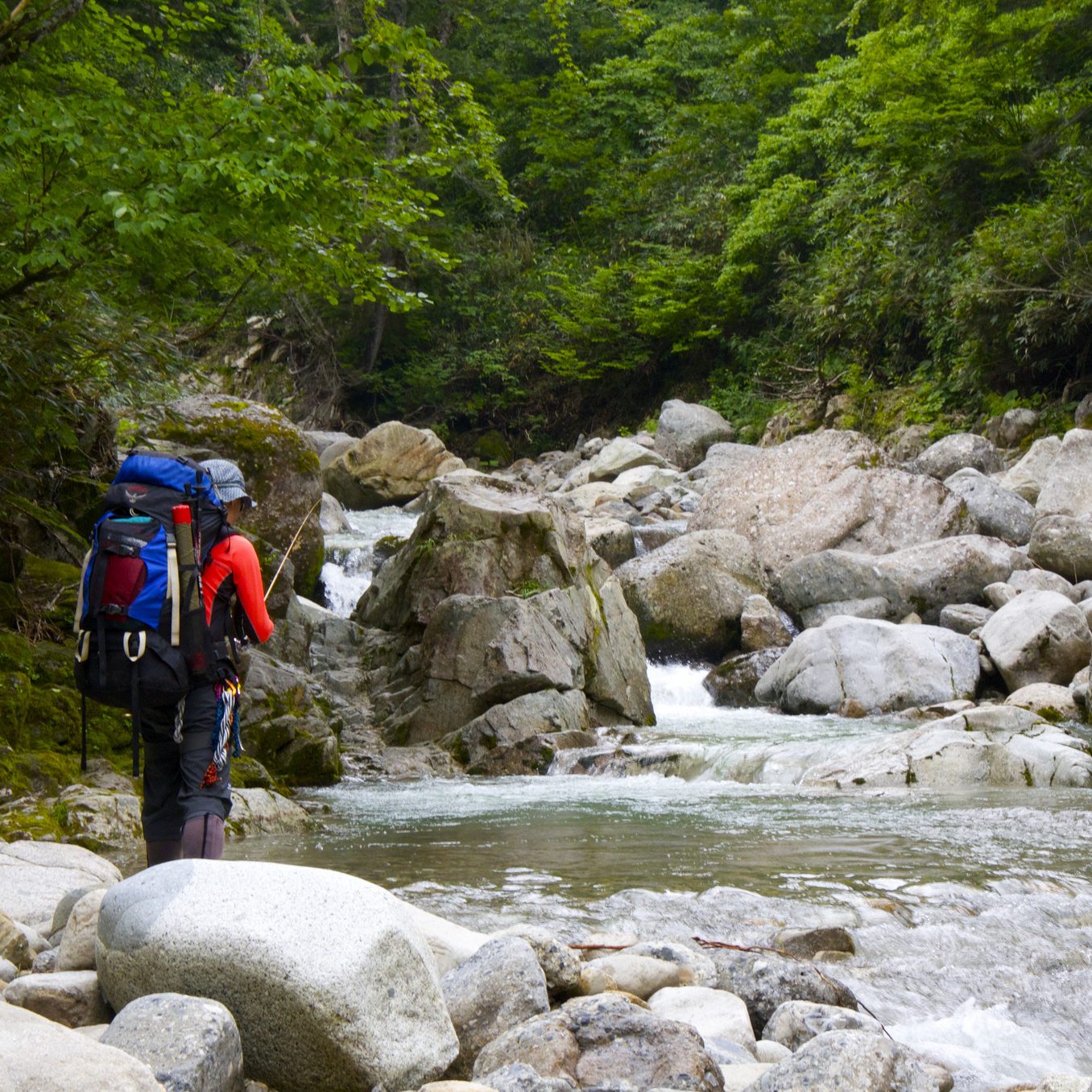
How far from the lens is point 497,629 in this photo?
33.6 ft

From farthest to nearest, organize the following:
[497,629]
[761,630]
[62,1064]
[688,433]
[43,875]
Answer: [688,433], [761,630], [497,629], [43,875], [62,1064]

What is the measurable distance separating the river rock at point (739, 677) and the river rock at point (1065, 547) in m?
3.55

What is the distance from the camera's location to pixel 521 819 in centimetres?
722

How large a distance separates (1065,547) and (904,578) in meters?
1.92

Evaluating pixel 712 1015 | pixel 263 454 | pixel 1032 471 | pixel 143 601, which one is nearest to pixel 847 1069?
pixel 712 1015

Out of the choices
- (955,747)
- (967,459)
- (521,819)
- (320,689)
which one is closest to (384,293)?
(521,819)

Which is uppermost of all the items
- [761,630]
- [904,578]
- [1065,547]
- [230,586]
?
[1065,547]

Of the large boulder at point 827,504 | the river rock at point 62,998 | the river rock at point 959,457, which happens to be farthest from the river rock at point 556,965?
the river rock at point 959,457

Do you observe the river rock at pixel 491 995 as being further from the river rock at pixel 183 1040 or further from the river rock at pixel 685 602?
the river rock at pixel 685 602

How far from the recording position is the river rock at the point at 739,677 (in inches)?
490

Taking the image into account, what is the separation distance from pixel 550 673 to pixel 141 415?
4343 millimetres

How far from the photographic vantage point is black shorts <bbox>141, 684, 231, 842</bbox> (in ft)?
11.8

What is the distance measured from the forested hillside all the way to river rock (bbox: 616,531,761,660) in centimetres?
480

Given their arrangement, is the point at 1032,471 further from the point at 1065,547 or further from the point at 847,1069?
the point at 847,1069
